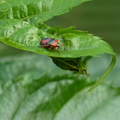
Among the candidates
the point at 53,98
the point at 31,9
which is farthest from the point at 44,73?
the point at 31,9

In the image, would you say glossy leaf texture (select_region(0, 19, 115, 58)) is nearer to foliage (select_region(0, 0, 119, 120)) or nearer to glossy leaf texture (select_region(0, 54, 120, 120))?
foliage (select_region(0, 0, 119, 120))

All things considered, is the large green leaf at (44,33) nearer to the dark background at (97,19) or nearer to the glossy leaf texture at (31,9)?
the glossy leaf texture at (31,9)

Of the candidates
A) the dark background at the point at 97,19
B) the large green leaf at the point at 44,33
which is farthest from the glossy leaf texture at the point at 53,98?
the dark background at the point at 97,19

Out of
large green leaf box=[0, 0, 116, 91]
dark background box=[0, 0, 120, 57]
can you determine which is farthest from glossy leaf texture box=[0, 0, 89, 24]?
dark background box=[0, 0, 120, 57]

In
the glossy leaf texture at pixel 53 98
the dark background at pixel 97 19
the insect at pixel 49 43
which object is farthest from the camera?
the dark background at pixel 97 19

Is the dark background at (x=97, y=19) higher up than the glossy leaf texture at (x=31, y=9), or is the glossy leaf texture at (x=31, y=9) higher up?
the glossy leaf texture at (x=31, y=9)

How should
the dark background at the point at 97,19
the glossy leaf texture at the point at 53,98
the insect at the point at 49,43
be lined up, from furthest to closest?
the dark background at the point at 97,19
the glossy leaf texture at the point at 53,98
the insect at the point at 49,43

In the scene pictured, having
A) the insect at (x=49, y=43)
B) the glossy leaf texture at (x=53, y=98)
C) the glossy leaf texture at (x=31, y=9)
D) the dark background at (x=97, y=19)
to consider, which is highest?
the glossy leaf texture at (x=31, y=9)

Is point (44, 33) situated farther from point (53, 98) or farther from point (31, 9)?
point (53, 98)
